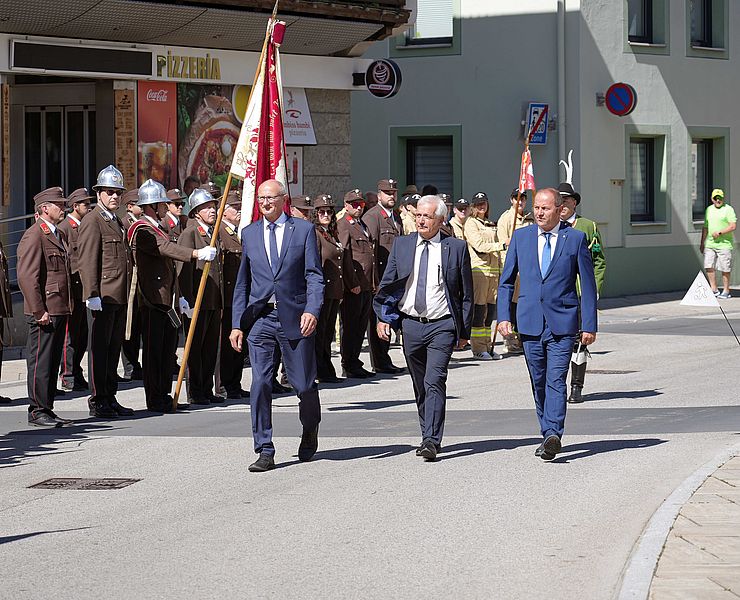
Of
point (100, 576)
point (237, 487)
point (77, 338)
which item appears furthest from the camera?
point (77, 338)

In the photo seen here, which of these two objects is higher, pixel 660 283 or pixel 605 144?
pixel 605 144

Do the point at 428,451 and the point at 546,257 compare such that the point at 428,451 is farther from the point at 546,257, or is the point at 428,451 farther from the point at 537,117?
the point at 537,117

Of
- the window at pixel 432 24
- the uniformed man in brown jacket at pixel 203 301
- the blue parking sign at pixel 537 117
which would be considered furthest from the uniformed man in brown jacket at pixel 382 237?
the window at pixel 432 24

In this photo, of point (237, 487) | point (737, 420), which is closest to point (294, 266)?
point (237, 487)

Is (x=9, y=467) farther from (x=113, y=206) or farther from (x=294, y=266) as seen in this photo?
(x=113, y=206)

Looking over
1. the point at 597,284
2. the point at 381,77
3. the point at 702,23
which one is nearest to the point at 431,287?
the point at 597,284

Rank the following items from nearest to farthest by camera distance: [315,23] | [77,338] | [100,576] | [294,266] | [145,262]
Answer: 1. [100,576]
2. [294,266]
3. [145,262]
4. [77,338]
5. [315,23]

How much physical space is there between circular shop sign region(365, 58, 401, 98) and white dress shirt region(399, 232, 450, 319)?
13.5 m

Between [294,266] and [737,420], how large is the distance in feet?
13.9

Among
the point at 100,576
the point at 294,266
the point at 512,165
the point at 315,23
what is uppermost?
the point at 315,23

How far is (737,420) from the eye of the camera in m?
12.3

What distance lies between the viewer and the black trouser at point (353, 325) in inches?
635

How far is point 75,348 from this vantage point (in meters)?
15.2

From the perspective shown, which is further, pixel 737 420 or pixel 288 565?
pixel 737 420
